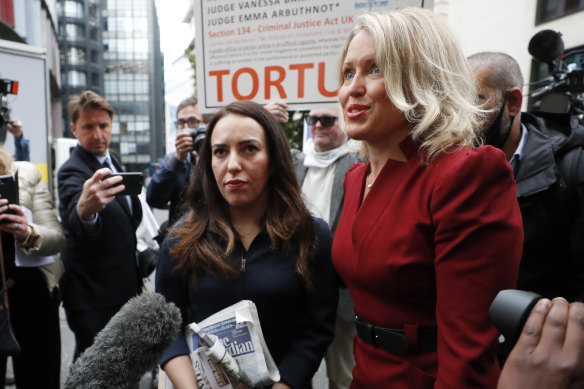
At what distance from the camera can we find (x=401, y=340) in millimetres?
1203

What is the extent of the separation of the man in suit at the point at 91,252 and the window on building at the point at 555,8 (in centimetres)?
1147

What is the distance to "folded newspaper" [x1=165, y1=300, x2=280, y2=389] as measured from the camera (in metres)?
1.50

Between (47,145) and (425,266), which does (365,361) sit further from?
(47,145)

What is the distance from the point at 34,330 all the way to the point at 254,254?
189cm

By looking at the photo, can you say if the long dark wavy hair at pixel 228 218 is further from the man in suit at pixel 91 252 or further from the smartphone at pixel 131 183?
the man in suit at pixel 91 252

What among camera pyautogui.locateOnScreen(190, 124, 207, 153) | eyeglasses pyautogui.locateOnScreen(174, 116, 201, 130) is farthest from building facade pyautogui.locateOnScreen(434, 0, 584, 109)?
camera pyautogui.locateOnScreen(190, 124, 207, 153)

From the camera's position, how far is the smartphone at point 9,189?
223 cm

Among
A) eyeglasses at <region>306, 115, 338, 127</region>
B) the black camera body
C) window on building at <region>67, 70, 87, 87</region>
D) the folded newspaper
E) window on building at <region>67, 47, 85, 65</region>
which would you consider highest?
window on building at <region>67, 47, 85, 65</region>

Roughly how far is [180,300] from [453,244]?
43.6 inches

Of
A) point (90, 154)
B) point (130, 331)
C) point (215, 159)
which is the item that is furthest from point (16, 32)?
point (130, 331)

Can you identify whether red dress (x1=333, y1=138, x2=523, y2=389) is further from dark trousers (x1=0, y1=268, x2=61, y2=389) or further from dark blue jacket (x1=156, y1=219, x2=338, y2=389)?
dark trousers (x1=0, y1=268, x2=61, y2=389)

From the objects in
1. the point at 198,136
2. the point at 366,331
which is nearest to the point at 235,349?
the point at 366,331

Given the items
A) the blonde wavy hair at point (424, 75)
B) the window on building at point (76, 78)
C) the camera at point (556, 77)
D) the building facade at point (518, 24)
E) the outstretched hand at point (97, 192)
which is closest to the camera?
the blonde wavy hair at point (424, 75)

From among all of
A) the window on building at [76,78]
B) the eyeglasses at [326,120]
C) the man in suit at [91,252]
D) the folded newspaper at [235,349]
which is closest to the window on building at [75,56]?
the window on building at [76,78]
